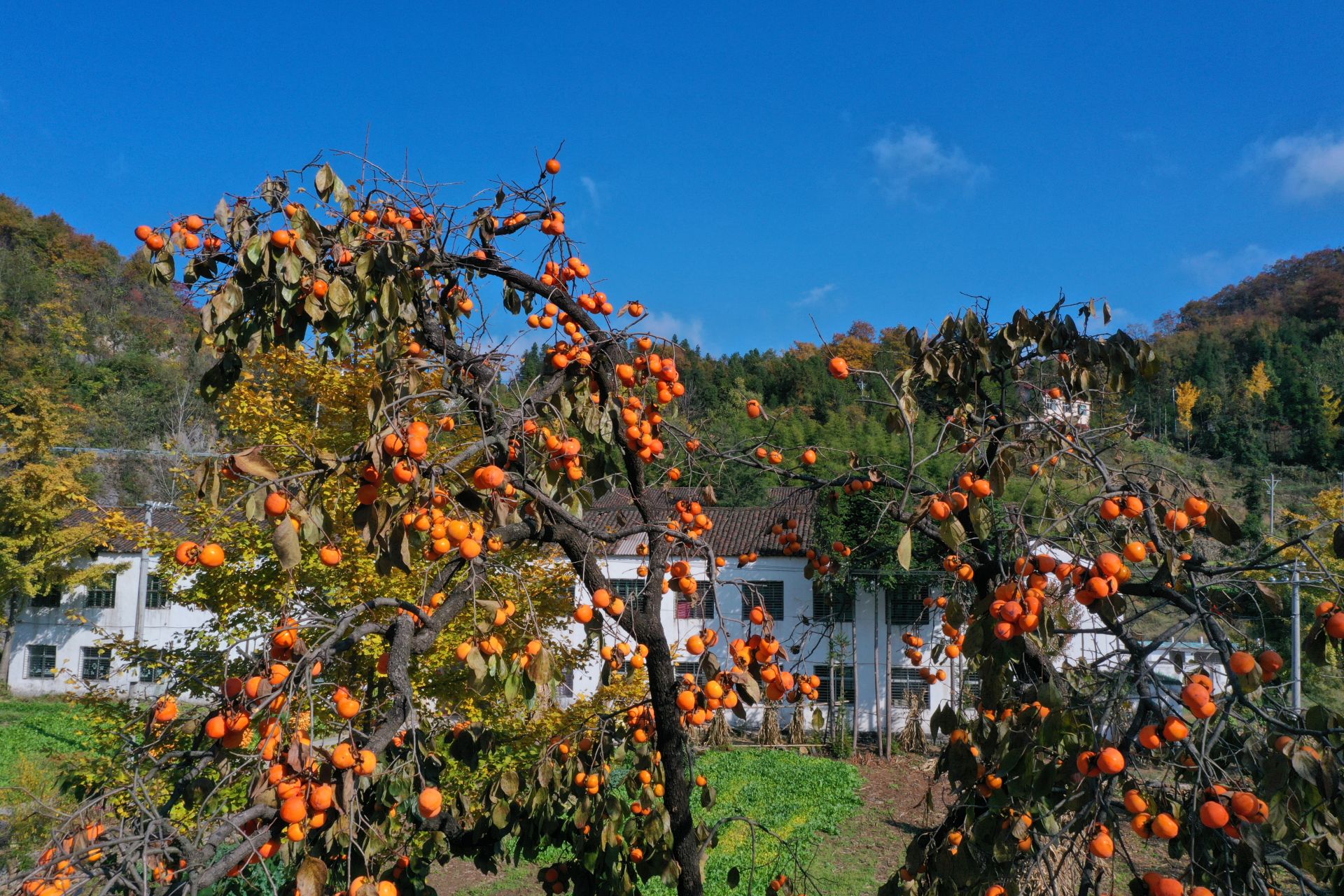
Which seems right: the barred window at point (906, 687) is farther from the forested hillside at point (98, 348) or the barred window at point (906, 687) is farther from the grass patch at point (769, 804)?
the forested hillside at point (98, 348)

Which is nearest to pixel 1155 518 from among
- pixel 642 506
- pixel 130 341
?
pixel 642 506

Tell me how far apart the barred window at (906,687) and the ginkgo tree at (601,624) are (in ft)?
36.3

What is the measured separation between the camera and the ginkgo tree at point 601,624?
5.31 ft

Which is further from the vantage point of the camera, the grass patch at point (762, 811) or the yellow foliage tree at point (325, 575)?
the grass patch at point (762, 811)

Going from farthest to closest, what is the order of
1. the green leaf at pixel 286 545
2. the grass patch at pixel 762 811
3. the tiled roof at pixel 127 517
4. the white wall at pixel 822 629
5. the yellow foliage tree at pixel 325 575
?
the tiled roof at pixel 127 517, the white wall at pixel 822 629, the grass patch at pixel 762 811, the yellow foliage tree at pixel 325 575, the green leaf at pixel 286 545

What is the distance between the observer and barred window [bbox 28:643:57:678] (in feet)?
59.6

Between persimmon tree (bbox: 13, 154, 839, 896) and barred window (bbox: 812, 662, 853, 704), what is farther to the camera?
barred window (bbox: 812, 662, 853, 704)

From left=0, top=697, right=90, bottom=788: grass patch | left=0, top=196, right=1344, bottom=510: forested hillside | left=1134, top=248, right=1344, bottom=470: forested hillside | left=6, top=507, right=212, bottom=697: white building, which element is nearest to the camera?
left=0, top=697, right=90, bottom=788: grass patch

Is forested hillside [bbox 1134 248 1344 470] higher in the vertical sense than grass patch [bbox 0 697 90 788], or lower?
higher

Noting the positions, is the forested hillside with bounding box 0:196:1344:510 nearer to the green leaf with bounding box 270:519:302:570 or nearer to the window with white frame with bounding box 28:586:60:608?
the window with white frame with bounding box 28:586:60:608

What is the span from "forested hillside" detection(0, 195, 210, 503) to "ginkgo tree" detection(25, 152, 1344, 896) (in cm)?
1893

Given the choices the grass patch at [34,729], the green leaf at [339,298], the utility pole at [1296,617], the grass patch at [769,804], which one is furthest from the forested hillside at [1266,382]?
the grass patch at [34,729]

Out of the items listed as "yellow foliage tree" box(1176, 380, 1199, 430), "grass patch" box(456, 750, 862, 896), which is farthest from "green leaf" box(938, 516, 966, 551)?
"yellow foliage tree" box(1176, 380, 1199, 430)

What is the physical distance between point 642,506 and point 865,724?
42.4ft
